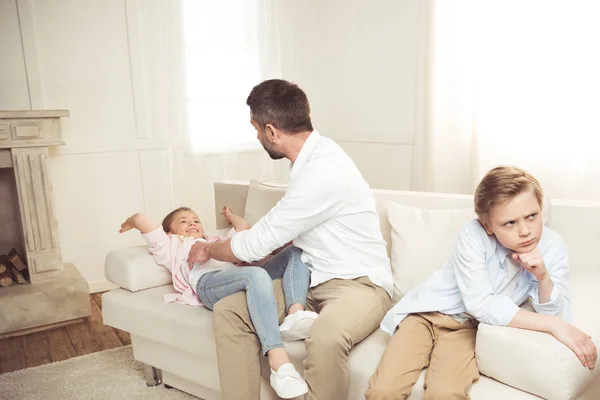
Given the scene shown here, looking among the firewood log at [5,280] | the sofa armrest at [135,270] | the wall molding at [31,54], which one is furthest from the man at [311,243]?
the wall molding at [31,54]

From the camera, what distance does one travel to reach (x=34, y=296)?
2740 millimetres

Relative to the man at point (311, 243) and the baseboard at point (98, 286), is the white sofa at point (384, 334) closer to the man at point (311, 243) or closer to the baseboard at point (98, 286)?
the man at point (311, 243)

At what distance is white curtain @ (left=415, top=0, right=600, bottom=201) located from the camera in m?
2.54

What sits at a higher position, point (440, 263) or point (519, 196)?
point (519, 196)

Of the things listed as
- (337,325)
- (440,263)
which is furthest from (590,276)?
(337,325)

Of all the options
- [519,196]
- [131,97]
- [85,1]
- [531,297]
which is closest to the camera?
[519,196]

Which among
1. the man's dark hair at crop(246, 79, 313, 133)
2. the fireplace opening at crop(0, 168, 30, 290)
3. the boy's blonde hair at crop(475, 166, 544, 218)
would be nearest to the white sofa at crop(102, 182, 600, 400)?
the boy's blonde hair at crop(475, 166, 544, 218)

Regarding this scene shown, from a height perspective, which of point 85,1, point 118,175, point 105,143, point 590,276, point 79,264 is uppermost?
point 85,1

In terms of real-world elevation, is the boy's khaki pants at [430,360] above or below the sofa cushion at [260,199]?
below

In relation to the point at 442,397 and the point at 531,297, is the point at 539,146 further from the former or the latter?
the point at 442,397

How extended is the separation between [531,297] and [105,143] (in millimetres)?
2789

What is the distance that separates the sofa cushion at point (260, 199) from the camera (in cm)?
237

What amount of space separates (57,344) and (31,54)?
171 centimetres

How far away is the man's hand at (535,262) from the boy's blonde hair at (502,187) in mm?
145
